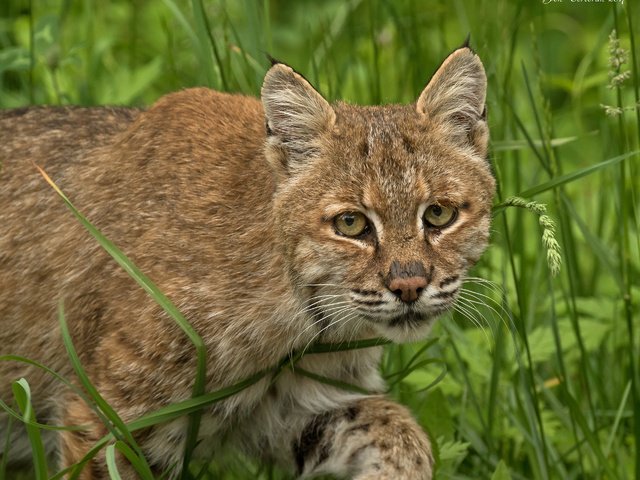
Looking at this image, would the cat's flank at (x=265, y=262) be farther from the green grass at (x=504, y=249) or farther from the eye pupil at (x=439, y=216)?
the green grass at (x=504, y=249)

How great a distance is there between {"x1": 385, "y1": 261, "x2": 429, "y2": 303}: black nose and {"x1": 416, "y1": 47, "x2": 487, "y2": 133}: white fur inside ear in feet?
2.73

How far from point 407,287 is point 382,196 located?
407 mm

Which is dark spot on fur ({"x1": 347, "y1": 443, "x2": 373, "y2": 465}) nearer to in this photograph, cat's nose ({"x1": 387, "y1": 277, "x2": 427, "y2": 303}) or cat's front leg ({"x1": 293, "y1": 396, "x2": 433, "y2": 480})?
cat's front leg ({"x1": 293, "y1": 396, "x2": 433, "y2": 480})

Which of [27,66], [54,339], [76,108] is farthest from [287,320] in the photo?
[27,66]

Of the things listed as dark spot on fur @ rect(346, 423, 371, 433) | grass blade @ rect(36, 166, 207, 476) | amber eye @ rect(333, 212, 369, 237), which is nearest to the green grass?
grass blade @ rect(36, 166, 207, 476)

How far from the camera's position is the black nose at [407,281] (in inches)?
208

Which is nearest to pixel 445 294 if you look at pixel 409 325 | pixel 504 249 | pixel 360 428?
pixel 409 325

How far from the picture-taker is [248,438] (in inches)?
241

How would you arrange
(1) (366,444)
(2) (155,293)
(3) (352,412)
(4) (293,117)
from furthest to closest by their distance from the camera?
(3) (352,412) → (1) (366,444) → (4) (293,117) → (2) (155,293)

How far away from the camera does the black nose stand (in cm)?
528

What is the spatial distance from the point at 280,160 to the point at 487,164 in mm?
824

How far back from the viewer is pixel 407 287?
5.27 metres

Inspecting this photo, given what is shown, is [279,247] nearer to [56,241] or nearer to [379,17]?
[56,241]

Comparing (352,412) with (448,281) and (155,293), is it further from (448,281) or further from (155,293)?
(155,293)
